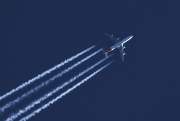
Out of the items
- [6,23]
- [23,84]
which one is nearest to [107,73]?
[23,84]

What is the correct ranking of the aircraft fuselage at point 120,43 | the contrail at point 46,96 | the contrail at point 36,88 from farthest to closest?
the aircraft fuselage at point 120,43, the contrail at point 36,88, the contrail at point 46,96

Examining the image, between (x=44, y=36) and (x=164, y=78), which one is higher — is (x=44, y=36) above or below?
above

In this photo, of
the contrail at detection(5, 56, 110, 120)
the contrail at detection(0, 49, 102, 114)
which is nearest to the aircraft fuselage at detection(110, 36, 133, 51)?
the contrail at detection(0, 49, 102, 114)

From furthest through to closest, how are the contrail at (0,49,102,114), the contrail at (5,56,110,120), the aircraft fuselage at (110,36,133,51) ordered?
1. the aircraft fuselage at (110,36,133,51)
2. the contrail at (0,49,102,114)
3. the contrail at (5,56,110,120)

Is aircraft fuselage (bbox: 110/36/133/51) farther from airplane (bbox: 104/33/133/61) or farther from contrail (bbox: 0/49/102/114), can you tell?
contrail (bbox: 0/49/102/114)

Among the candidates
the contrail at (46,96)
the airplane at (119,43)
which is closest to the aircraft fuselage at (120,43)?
the airplane at (119,43)

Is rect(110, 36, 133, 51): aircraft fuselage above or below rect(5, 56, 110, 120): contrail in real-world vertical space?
above

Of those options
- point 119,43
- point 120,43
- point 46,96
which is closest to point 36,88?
point 46,96

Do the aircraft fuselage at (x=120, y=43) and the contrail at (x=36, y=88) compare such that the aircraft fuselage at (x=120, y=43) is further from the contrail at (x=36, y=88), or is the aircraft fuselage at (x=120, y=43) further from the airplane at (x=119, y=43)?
the contrail at (x=36, y=88)

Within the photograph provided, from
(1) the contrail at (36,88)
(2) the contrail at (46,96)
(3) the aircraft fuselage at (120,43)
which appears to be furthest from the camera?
(3) the aircraft fuselage at (120,43)

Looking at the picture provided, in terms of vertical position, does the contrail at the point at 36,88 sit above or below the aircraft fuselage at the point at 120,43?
below

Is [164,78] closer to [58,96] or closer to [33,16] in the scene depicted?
[58,96]
